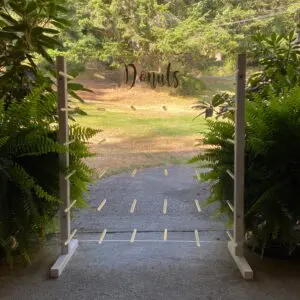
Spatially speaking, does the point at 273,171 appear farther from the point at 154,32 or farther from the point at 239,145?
the point at 154,32

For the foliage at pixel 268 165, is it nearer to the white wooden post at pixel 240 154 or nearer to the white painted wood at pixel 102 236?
the white wooden post at pixel 240 154

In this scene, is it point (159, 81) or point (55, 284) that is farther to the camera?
point (159, 81)

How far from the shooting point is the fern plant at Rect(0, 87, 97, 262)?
1.59 metres

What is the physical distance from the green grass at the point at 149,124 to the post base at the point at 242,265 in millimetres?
938

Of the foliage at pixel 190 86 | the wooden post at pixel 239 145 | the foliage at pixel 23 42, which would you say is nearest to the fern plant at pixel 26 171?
the foliage at pixel 23 42

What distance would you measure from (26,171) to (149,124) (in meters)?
1.15

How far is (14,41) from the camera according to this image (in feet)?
6.89

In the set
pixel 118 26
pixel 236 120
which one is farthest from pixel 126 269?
pixel 118 26

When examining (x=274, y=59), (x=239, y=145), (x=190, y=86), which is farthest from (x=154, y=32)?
(x=239, y=145)

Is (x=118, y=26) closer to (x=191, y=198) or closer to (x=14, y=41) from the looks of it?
(x=14, y=41)

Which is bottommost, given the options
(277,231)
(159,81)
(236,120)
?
(277,231)

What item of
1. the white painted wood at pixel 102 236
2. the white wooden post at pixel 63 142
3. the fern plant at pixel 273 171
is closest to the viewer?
the fern plant at pixel 273 171

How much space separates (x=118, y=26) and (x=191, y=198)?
1153 mm

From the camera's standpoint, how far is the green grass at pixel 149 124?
2.65m
